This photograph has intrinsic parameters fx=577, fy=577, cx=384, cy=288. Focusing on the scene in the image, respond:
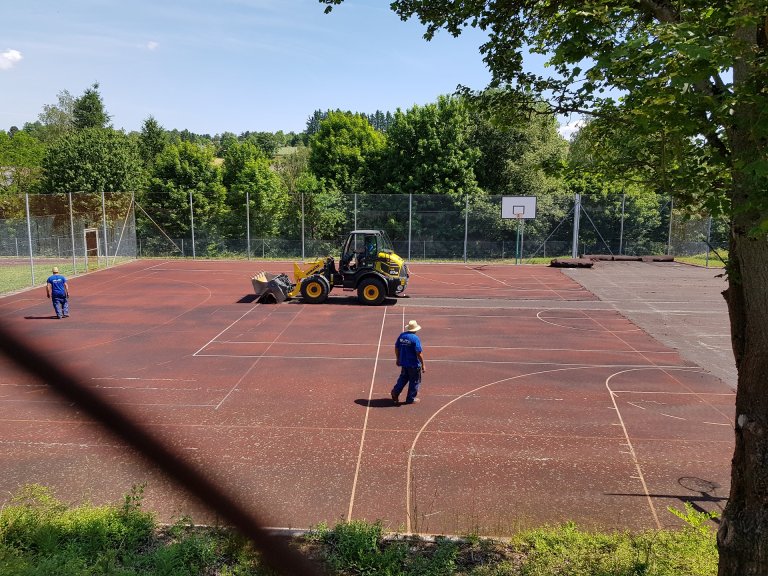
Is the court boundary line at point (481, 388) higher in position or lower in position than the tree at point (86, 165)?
lower

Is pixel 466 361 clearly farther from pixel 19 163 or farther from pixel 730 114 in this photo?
pixel 19 163

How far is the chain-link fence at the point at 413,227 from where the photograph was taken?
122 feet

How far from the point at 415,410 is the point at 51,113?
70345 millimetres

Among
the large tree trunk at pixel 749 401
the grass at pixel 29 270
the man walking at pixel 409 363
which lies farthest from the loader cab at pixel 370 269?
the large tree trunk at pixel 749 401

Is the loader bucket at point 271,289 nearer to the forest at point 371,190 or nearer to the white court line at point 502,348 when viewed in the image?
the white court line at point 502,348

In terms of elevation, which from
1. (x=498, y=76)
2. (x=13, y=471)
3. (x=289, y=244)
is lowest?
(x=13, y=471)

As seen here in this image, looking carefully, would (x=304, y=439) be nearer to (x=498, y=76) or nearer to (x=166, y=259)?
(x=498, y=76)

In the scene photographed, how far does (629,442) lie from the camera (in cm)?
960

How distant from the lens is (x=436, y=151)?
1628 inches

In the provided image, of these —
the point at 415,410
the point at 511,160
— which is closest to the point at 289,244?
the point at 511,160

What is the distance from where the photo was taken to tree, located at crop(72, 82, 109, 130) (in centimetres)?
6116

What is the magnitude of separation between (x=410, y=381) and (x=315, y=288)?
1102 centimetres

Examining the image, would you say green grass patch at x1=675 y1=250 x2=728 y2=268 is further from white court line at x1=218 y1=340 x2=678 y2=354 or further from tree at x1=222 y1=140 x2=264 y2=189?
tree at x1=222 y1=140 x2=264 y2=189

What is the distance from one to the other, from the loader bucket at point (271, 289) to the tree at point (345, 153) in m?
23.5
